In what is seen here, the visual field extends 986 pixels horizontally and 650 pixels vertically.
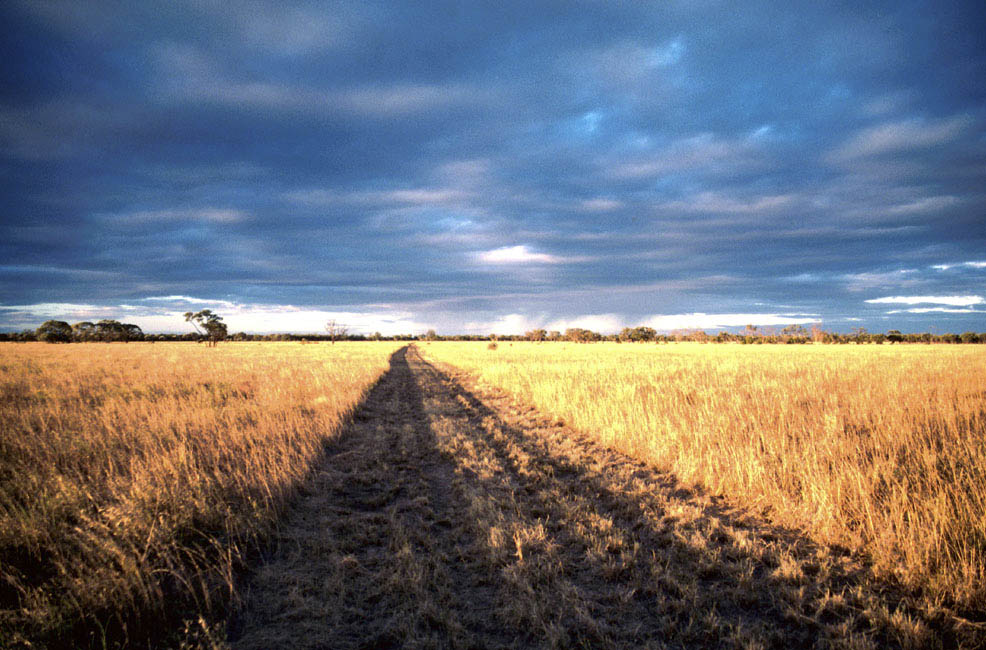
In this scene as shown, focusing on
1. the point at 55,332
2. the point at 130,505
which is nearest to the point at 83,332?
the point at 55,332

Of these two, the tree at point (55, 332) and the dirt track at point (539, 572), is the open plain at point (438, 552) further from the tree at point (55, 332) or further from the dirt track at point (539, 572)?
the tree at point (55, 332)

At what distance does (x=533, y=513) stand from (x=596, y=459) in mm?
3027

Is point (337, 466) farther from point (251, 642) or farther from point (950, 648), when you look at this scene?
point (950, 648)

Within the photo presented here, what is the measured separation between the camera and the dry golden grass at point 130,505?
3464mm

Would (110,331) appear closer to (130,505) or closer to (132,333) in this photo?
(132,333)

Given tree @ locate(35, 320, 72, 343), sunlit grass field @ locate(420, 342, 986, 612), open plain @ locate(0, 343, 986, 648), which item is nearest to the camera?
open plain @ locate(0, 343, 986, 648)

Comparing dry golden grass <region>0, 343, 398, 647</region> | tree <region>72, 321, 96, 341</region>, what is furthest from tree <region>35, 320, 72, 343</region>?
dry golden grass <region>0, 343, 398, 647</region>

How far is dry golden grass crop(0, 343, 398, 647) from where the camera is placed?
136 inches

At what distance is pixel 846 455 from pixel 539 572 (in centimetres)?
638

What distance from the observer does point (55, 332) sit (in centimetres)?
8988

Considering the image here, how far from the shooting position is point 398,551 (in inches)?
188

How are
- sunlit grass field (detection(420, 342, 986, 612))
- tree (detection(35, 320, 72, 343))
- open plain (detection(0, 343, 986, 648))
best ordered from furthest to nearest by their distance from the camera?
tree (detection(35, 320, 72, 343)) → sunlit grass field (detection(420, 342, 986, 612)) → open plain (detection(0, 343, 986, 648))

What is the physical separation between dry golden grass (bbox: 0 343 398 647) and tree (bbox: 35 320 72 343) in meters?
116

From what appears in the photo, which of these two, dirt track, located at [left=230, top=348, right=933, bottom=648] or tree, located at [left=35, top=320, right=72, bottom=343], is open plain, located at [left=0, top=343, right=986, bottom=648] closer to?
dirt track, located at [left=230, top=348, right=933, bottom=648]
